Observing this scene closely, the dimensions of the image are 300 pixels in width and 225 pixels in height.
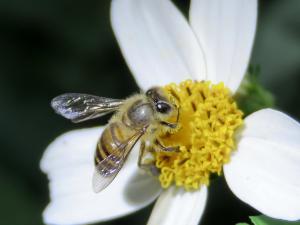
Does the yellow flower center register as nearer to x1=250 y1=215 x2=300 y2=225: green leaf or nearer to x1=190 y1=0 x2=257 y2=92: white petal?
x1=190 y1=0 x2=257 y2=92: white petal

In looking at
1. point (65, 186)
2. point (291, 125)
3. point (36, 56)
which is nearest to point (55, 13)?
point (36, 56)

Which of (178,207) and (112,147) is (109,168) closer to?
(112,147)

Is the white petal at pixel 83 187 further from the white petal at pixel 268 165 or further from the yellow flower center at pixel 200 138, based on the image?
the white petal at pixel 268 165

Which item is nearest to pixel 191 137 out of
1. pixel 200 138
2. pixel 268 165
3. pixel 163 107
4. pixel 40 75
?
pixel 200 138

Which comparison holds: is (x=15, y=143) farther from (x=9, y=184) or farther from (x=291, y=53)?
(x=291, y=53)

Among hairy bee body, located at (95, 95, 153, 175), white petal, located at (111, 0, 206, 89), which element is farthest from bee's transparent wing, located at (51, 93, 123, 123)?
white petal, located at (111, 0, 206, 89)

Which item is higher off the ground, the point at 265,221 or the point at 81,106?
the point at 81,106
